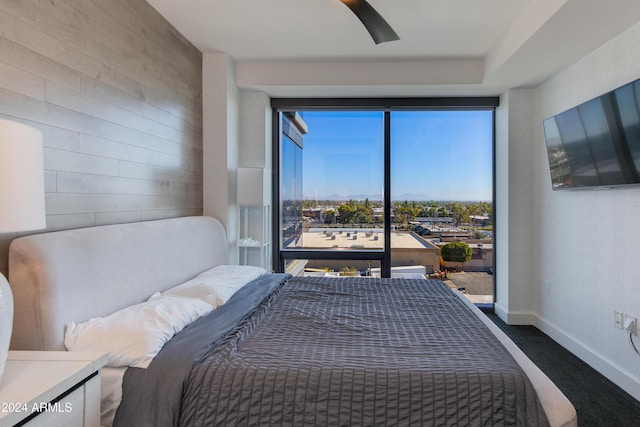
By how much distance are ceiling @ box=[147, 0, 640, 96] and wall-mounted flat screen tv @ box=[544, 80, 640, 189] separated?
Result: 478 mm

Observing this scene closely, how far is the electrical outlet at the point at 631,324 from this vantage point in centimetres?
223

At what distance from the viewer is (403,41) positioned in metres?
2.92

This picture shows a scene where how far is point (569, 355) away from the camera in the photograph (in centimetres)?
284

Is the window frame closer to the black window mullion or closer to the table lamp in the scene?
the black window mullion

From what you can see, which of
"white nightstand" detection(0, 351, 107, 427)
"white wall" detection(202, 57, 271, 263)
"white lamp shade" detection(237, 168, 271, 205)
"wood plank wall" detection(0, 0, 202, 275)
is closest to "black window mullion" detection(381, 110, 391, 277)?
"white lamp shade" detection(237, 168, 271, 205)

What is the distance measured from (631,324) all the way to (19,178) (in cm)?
321

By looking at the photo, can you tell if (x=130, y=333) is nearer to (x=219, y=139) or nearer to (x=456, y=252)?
(x=219, y=139)

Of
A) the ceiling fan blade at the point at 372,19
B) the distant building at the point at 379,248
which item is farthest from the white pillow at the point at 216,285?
the ceiling fan blade at the point at 372,19

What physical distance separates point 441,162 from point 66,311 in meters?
3.56

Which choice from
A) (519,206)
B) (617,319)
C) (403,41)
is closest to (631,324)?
(617,319)

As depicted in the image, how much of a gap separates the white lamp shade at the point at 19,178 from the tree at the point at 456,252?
12.1 feet

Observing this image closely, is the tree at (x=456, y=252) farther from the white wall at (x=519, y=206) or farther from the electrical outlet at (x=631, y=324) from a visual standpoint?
the electrical outlet at (x=631, y=324)

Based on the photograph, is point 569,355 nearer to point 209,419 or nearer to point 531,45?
point 531,45

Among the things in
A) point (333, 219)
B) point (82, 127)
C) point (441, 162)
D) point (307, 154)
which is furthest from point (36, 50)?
point (441, 162)
